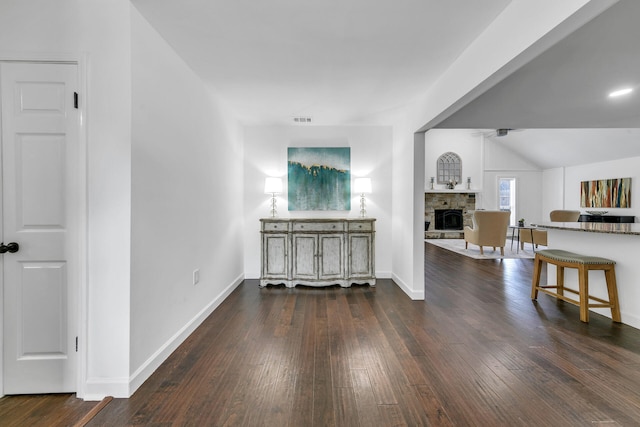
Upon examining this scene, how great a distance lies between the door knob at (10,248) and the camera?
172 cm

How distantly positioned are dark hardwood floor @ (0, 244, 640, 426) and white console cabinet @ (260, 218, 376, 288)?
Answer: 27.1 inches

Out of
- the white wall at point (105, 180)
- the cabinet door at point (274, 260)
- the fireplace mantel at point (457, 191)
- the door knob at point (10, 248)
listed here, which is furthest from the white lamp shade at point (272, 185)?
the fireplace mantel at point (457, 191)

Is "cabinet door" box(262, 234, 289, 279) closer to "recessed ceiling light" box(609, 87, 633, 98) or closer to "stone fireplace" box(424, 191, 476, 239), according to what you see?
"recessed ceiling light" box(609, 87, 633, 98)

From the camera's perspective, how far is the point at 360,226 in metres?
4.04

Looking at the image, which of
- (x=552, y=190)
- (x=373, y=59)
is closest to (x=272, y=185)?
(x=373, y=59)

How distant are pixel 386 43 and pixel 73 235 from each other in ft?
8.38

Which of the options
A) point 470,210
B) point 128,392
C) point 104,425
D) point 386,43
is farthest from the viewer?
point 470,210

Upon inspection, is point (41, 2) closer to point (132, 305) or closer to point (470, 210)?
point (132, 305)

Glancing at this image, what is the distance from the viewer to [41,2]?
172cm

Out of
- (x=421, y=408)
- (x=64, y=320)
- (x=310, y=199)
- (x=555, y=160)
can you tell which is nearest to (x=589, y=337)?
(x=421, y=408)

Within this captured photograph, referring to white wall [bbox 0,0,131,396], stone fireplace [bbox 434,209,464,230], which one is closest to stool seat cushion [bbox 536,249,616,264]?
white wall [bbox 0,0,131,396]

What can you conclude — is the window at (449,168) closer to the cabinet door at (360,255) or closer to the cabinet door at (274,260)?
the cabinet door at (360,255)

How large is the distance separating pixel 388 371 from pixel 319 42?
248 cm

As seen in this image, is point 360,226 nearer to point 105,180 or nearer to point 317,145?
point 317,145
